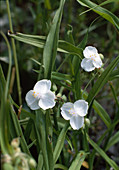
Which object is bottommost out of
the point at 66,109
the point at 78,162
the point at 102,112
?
the point at 78,162

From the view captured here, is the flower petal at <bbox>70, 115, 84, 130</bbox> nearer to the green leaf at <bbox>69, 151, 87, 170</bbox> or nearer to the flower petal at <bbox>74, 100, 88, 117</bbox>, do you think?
the flower petal at <bbox>74, 100, 88, 117</bbox>

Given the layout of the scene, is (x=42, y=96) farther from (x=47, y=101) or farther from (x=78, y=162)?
(x=78, y=162)

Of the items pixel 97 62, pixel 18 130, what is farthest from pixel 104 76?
pixel 18 130

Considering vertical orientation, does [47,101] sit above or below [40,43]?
below

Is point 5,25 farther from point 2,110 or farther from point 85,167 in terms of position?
point 2,110

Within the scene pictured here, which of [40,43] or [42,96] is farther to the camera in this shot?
[40,43]

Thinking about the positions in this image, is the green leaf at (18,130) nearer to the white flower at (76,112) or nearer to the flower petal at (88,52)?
the white flower at (76,112)
